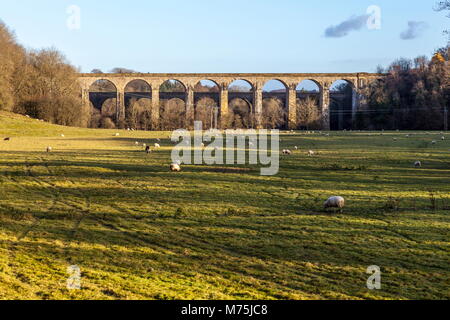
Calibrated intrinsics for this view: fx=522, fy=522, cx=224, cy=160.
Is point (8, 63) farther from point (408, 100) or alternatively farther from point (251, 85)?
point (408, 100)

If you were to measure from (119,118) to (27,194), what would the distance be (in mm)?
61869

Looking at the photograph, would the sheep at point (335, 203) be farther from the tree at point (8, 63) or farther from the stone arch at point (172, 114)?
the stone arch at point (172, 114)

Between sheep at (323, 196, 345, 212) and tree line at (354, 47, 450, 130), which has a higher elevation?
tree line at (354, 47, 450, 130)

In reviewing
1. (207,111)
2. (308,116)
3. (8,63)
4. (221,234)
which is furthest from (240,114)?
(221,234)

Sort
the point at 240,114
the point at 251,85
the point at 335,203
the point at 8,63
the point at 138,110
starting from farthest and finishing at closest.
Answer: the point at 240,114
the point at 251,85
the point at 138,110
the point at 8,63
the point at 335,203

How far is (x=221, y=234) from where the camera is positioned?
762 cm

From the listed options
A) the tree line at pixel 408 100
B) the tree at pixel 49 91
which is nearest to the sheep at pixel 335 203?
the tree at pixel 49 91

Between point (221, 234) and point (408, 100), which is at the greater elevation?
point (408, 100)

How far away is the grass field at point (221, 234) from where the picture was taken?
5.31 metres

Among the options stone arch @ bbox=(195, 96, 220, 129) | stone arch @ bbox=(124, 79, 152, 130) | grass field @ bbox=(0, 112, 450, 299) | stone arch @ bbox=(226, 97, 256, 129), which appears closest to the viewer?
grass field @ bbox=(0, 112, 450, 299)

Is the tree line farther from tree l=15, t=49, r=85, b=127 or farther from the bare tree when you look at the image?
tree l=15, t=49, r=85, b=127

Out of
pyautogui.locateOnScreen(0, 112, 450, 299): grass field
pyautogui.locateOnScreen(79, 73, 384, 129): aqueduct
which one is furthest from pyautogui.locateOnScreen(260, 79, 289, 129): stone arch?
pyautogui.locateOnScreen(0, 112, 450, 299): grass field

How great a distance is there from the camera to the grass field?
531 cm
